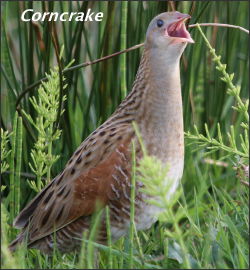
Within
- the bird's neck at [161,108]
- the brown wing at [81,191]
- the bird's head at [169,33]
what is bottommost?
the brown wing at [81,191]

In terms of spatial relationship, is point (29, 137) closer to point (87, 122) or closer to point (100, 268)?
point (87, 122)

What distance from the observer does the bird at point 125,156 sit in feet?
11.1

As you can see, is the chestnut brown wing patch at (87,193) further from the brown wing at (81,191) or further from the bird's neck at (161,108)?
the bird's neck at (161,108)

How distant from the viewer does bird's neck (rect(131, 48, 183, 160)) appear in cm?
339

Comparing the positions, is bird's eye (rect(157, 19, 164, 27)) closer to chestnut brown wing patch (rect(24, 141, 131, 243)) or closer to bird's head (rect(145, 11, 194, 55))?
bird's head (rect(145, 11, 194, 55))

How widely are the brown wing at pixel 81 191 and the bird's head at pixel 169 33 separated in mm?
410

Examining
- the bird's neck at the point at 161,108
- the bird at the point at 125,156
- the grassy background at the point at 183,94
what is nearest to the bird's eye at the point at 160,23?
the bird at the point at 125,156

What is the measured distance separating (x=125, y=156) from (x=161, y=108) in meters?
0.26

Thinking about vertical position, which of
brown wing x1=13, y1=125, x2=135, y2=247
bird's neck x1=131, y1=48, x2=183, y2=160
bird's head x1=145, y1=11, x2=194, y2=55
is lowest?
brown wing x1=13, y1=125, x2=135, y2=247

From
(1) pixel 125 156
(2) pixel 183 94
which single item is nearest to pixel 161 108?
(1) pixel 125 156

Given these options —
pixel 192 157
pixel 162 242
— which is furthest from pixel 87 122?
pixel 162 242

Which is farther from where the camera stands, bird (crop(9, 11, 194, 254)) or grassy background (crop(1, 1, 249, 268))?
bird (crop(9, 11, 194, 254))

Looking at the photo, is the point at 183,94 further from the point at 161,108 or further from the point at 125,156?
the point at 125,156

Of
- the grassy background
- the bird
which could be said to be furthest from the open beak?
the grassy background
